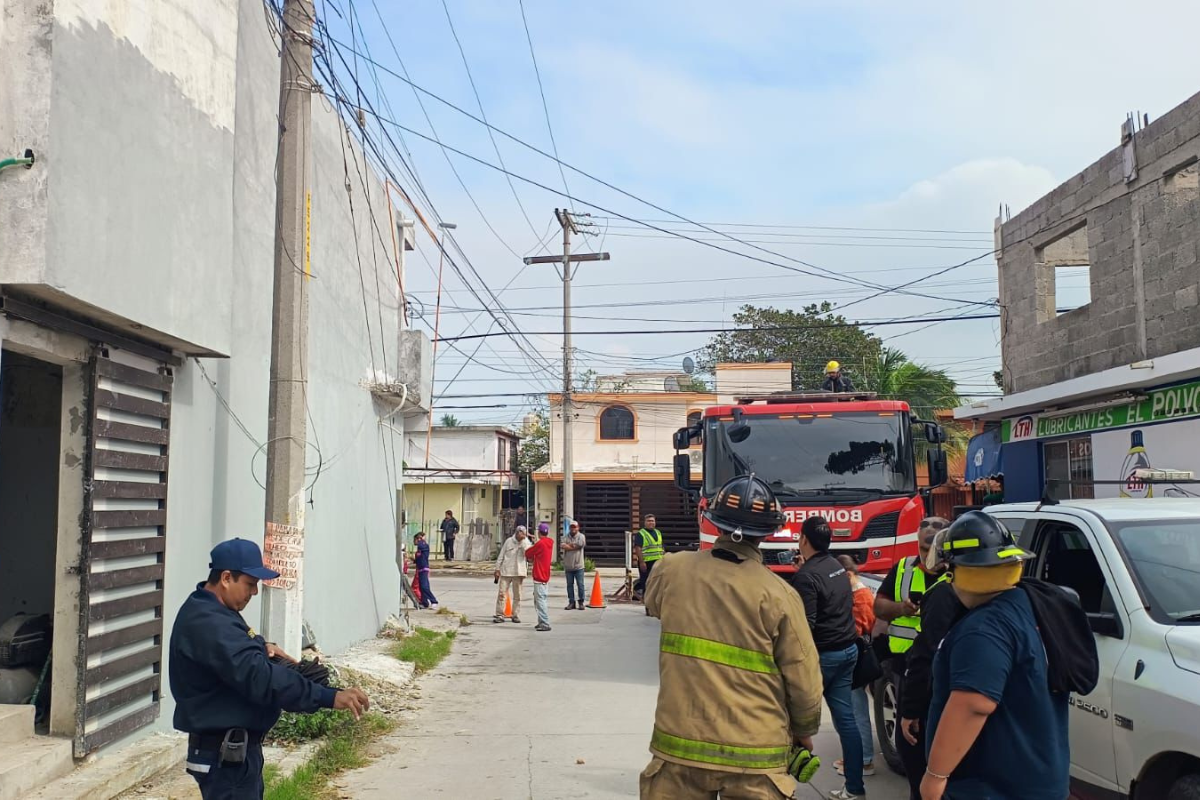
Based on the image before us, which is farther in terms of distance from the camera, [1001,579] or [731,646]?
[731,646]

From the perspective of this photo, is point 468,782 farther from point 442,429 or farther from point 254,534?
A: point 442,429

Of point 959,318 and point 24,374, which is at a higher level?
point 959,318

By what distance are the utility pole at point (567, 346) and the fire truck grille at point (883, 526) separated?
1517 centimetres

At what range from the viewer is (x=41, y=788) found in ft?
19.3

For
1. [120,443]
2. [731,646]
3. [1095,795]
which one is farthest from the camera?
[120,443]

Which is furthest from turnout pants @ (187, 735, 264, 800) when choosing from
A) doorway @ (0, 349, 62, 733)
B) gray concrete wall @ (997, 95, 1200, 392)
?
gray concrete wall @ (997, 95, 1200, 392)

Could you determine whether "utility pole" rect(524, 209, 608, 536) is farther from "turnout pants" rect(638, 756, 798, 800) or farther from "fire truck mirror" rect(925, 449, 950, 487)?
"turnout pants" rect(638, 756, 798, 800)

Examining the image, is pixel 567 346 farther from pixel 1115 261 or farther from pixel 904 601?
pixel 904 601

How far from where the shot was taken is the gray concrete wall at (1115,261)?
12.6 m

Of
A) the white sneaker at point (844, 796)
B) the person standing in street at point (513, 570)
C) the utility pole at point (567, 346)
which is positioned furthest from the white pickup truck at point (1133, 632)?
the utility pole at point (567, 346)

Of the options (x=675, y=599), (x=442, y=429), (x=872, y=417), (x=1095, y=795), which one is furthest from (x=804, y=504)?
(x=442, y=429)

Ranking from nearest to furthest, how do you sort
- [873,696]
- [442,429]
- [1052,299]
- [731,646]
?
1. [731,646]
2. [873,696]
3. [1052,299]
4. [442,429]

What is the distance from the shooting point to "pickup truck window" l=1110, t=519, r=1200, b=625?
15.2 feet

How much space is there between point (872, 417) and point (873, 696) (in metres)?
4.70
